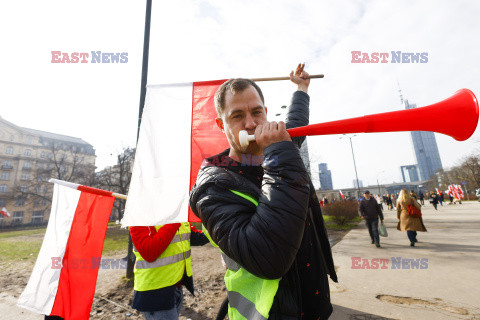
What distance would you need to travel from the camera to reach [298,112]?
1928 mm

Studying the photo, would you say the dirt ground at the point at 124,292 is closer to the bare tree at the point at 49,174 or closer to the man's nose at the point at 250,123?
the man's nose at the point at 250,123

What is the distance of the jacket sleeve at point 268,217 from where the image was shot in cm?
86

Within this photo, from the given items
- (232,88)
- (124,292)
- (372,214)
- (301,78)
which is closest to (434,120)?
(232,88)

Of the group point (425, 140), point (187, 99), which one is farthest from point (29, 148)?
point (425, 140)

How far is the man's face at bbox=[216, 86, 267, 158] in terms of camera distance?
1.29m

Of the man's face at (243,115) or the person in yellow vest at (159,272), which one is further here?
the person in yellow vest at (159,272)

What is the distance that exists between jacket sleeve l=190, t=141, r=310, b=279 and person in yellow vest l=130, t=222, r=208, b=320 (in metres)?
2.10

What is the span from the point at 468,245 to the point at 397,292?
5.51 meters

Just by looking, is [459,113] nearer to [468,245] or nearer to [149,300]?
[149,300]

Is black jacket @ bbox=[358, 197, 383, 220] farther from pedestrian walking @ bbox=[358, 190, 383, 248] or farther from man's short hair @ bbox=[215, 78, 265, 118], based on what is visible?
man's short hair @ bbox=[215, 78, 265, 118]

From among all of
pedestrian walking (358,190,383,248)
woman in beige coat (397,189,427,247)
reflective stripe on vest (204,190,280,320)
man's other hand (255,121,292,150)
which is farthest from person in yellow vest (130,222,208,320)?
woman in beige coat (397,189,427,247)

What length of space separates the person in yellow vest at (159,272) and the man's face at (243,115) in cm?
205

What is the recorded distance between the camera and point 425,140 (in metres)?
151

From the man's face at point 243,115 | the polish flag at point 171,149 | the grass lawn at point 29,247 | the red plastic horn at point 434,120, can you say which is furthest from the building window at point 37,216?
the red plastic horn at point 434,120
